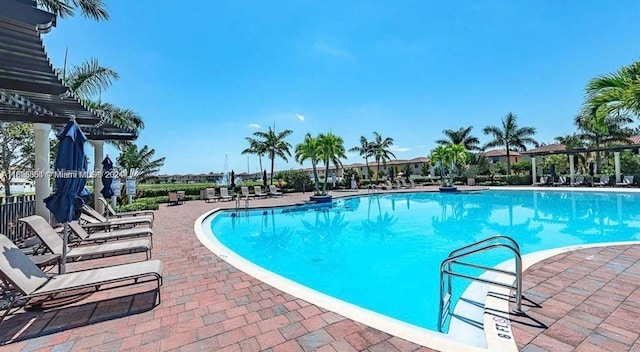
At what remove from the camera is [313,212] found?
635 inches

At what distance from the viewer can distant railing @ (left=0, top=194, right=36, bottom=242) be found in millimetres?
6850

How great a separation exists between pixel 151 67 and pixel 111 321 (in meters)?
14.0

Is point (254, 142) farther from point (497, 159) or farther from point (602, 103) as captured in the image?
point (497, 159)

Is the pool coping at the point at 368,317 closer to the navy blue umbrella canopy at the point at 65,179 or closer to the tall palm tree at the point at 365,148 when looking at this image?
the navy blue umbrella canopy at the point at 65,179

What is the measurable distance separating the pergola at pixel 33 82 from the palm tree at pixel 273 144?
2241cm

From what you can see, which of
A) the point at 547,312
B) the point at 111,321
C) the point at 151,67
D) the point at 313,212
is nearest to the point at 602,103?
the point at 547,312

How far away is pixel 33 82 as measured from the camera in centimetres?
446

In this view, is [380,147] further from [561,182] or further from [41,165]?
[41,165]

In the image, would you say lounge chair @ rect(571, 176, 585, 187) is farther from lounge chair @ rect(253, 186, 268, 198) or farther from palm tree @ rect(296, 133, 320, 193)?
lounge chair @ rect(253, 186, 268, 198)

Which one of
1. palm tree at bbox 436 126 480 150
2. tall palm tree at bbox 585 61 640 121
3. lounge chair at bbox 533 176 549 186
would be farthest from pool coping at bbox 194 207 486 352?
palm tree at bbox 436 126 480 150

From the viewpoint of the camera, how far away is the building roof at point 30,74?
116 inches

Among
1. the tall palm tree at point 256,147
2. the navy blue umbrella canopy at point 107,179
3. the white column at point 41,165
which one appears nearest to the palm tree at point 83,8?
the white column at point 41,165

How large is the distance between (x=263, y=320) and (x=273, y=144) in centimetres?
2854

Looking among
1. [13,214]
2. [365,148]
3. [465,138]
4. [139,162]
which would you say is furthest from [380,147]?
[13,214]
